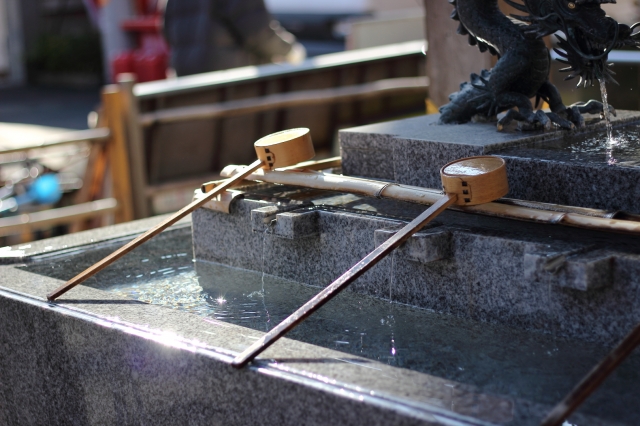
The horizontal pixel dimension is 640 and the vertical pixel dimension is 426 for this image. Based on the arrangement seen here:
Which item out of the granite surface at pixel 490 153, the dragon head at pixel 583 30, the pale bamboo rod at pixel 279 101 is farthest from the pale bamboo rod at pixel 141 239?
the pale bamboo rod at pixel 279 101

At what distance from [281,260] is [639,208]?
3.85 ft

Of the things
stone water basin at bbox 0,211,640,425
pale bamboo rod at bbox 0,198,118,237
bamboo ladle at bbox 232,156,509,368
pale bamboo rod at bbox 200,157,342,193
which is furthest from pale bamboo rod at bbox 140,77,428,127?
bamboo ladle at bbox 232,156,509,368

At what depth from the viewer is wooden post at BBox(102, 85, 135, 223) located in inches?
261

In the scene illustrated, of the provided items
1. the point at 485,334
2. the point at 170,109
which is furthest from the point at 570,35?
the point at 170,109

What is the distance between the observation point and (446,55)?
4812 millimetres

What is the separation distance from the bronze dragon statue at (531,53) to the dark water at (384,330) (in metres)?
0.99

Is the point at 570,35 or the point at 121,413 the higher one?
the point at 570,35

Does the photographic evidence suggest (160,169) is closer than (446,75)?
No

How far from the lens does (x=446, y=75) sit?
15.9ft

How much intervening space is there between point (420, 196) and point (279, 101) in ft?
17.2

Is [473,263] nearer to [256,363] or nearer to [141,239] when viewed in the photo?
[256,363]

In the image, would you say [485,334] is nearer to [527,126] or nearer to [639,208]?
[639,208]

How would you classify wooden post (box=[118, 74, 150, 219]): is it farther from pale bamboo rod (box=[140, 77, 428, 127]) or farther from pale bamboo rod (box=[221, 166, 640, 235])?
pale bamboo rod (box=[221, 166, 640, 235])

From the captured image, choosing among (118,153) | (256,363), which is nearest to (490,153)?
(256,363)
